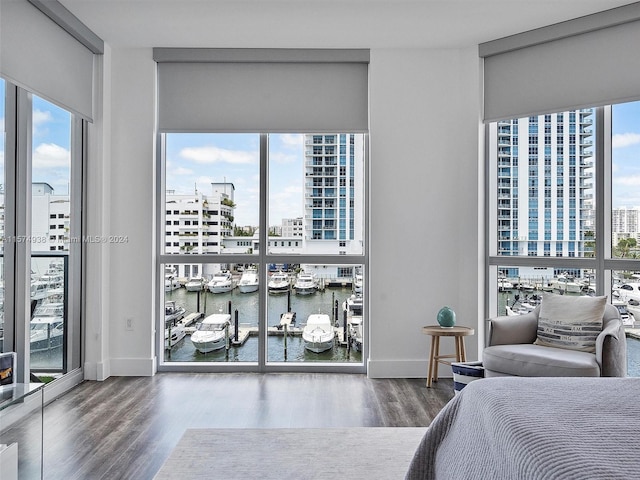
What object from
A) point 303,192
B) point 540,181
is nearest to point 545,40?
point 540,181

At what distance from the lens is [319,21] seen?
3.57m

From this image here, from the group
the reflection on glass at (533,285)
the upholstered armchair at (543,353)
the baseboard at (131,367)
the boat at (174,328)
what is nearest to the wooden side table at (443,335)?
the upholstered armchair at (543,353)

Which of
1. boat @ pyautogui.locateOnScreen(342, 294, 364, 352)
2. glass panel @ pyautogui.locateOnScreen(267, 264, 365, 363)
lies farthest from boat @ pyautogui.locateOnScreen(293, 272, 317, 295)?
boat @ pyautogui.locateOnScreen(342, 294, 364, 352)

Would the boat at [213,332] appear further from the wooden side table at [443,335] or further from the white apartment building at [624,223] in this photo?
the white apartment building at [624,223]

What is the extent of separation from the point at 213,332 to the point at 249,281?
0.57 m

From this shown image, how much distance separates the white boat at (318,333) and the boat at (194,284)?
1025mm

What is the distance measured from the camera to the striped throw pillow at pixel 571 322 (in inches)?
124

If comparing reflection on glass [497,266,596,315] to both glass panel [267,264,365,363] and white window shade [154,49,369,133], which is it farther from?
white window shade [154,49,369,133]

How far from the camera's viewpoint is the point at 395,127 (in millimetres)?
4113

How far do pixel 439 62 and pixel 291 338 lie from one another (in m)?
2.78

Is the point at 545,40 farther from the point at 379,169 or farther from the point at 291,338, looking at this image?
the point at 291,338

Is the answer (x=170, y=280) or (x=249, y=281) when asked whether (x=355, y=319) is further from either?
(x=170, y=280)

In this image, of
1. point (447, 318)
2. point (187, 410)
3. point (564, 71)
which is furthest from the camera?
point (447, 318)

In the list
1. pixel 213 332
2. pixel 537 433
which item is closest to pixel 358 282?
pixel 213 332
